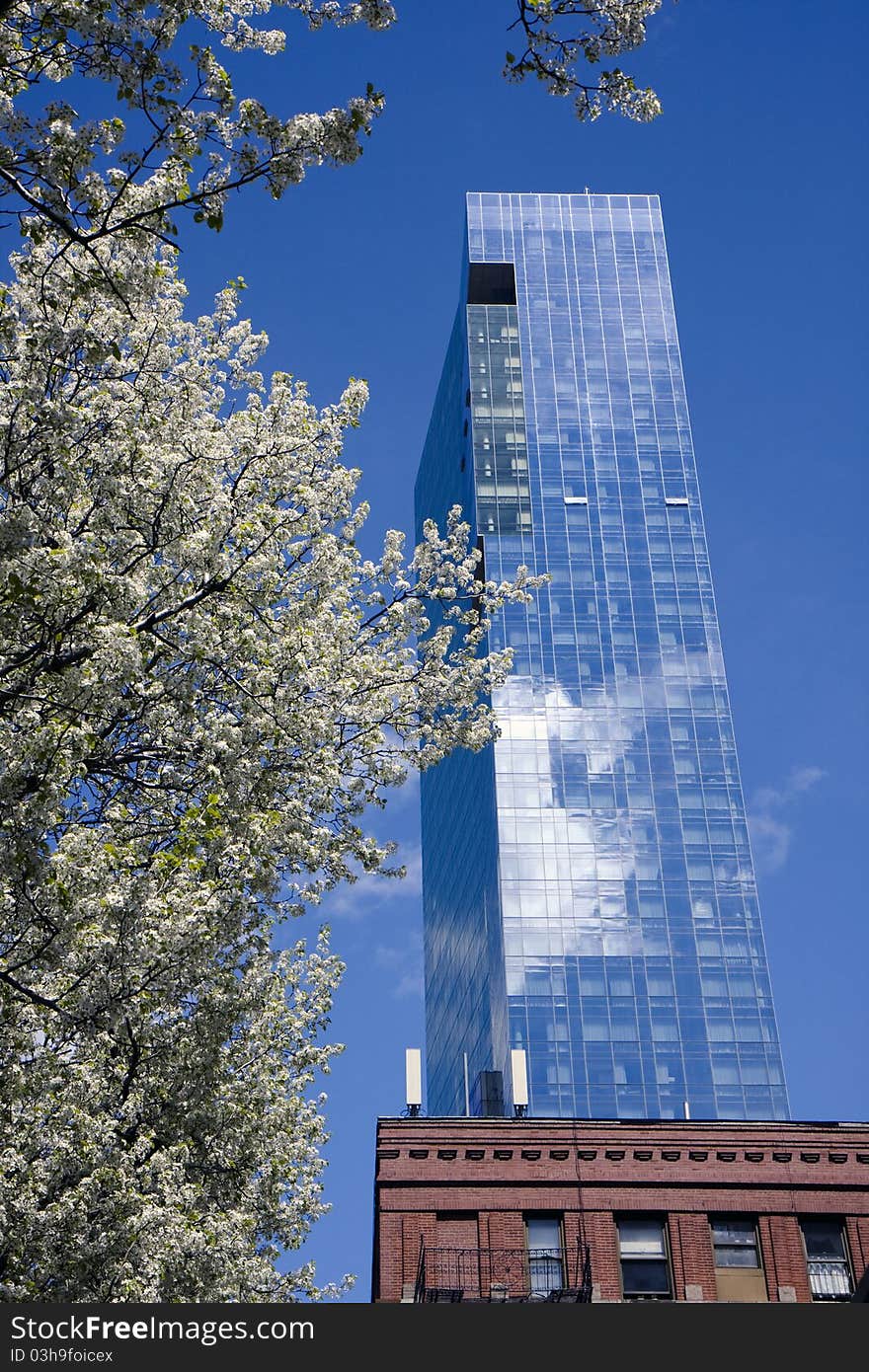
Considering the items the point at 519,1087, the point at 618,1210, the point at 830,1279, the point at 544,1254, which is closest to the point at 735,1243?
the point at 830,1279

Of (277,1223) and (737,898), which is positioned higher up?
(737,898)

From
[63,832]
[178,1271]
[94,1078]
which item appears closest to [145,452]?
[63,832]

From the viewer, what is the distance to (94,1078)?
1677 cm

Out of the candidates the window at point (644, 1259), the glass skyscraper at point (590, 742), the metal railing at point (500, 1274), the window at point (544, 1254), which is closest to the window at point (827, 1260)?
the window at point (644, 1259)

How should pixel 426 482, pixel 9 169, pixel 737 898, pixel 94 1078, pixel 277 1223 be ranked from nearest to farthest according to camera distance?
1. pixel 9 169
2. pixel 94 1078
3. pixel 277 1223
4. pixel 737 898
5. pixel 426 482

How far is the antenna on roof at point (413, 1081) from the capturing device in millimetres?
41156

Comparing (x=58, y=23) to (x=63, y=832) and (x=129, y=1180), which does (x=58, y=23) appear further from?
(x=129, y=1180)

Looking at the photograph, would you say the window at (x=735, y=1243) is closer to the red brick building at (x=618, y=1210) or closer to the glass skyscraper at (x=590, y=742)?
the red brick building at (x=618, y=1210)

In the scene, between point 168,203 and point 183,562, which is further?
point 183,562

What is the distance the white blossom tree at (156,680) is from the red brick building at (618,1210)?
13.0m

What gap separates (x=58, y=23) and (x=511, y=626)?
375 ft

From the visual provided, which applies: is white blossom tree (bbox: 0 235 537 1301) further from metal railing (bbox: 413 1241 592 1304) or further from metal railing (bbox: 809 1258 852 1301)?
metal railing (bbox: 809 1258 852 1301)

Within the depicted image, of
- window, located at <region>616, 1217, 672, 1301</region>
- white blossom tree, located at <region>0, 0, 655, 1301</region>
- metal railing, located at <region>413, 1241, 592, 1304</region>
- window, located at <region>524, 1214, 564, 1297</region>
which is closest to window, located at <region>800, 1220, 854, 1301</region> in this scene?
window, located at <region>616, 1217, 672, 1301</region>

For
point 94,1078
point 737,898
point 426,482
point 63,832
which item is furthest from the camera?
point 426,482
